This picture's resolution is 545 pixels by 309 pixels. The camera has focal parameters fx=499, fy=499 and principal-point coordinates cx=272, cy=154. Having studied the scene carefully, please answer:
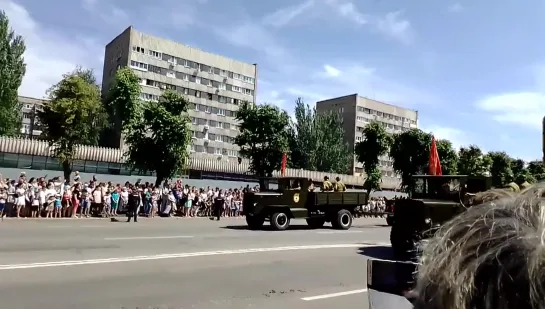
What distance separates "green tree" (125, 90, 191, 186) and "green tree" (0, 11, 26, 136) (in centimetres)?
1740

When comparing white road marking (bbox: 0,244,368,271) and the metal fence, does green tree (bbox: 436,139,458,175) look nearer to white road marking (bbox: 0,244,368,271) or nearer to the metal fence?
the metal fence

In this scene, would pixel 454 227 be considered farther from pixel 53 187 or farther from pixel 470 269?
pixel 53 187

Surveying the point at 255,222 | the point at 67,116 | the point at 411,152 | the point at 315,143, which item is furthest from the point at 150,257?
the point at 315,143

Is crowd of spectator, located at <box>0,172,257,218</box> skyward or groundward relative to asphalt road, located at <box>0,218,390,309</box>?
skyward

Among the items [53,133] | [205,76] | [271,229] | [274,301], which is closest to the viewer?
[274,301]

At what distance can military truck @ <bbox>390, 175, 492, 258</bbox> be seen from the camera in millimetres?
12539

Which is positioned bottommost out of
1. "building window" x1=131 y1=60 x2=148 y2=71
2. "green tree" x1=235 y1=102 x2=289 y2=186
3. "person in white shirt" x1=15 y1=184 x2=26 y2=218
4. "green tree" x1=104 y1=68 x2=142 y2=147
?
"person in white shirt" x1=15 y1=184 x2=26 y2=218

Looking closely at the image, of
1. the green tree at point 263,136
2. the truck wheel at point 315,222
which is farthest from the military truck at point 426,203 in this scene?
the green tree at point 263,136

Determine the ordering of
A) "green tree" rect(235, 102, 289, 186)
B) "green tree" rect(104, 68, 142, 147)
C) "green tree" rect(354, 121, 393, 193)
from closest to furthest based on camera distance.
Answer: "green tree" rect(235, 102, 289, 186), "green tree" rect(354, 121, 393, 193), "green tree" rect(104, 68, 142, 147)

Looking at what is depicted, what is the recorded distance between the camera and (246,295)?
7.38 meters

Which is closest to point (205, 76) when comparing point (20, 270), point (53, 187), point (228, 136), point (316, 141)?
point (228, 136)

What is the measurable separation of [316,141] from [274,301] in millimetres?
61559

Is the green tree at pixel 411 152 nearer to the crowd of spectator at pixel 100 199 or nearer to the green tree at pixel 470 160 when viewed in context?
the green tree at pixel 470 160


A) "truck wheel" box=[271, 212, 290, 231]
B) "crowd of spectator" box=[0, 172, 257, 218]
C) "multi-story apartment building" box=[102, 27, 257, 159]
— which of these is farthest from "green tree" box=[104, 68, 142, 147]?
"truck wheel" box=[271, 212, 290, 231]
